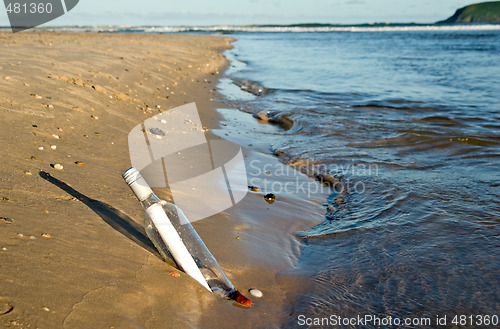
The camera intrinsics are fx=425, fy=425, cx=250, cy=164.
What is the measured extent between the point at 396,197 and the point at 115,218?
2845mm

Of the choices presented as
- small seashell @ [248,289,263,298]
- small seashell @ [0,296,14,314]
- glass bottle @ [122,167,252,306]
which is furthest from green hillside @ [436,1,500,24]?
small seashell @ [0,296,14,314]

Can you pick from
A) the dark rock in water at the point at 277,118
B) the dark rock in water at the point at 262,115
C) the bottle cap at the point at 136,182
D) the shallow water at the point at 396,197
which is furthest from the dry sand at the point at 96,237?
the dark rock in water at the point at 262,115

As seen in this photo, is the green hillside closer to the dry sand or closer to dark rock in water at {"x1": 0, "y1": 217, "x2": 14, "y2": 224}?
the dry sand

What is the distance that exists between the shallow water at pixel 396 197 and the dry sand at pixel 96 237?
0.92ft

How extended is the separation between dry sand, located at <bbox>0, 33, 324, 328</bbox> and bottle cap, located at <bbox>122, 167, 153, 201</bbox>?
45 centimetres

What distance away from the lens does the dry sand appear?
1.84 m

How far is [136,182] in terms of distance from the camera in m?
1.98

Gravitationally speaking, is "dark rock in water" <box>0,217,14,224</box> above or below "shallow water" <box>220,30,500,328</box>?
above

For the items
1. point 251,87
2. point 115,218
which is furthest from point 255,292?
point 251,87

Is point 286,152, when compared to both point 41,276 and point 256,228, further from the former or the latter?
point 41,276

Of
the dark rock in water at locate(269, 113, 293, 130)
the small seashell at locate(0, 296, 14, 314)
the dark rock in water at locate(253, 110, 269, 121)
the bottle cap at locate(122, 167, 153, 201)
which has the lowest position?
the dark rock in water at locate(269, 113, 293, 130)

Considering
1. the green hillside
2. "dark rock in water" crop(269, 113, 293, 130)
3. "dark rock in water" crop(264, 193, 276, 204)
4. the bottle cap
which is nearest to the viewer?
the bottle cap

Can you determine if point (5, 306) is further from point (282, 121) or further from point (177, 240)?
point (282, 121)

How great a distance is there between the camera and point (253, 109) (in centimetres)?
907
